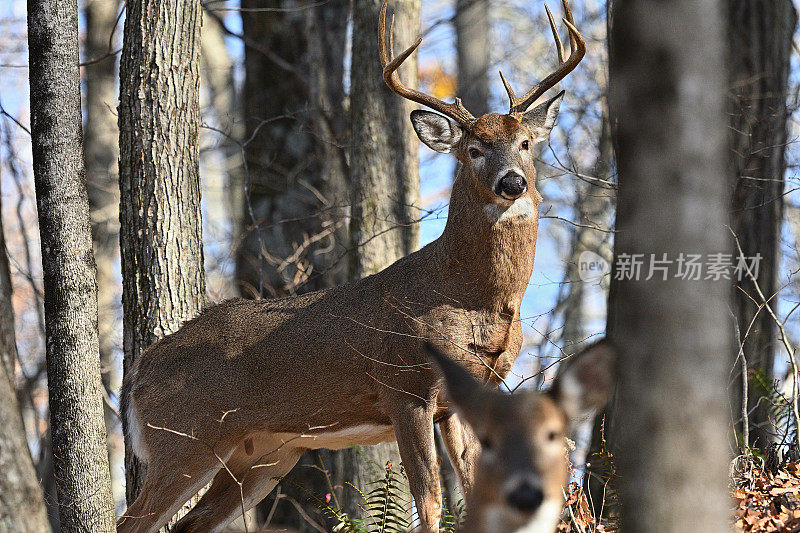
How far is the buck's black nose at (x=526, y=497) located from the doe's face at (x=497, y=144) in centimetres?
252

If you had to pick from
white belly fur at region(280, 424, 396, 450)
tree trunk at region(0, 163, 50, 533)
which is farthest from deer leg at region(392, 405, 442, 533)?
tree trunk at region(0, 163, 50, 533)

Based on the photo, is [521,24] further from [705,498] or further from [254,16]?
[705,498]

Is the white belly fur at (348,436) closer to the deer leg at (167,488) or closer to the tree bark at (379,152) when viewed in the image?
the deer leg at (167,488)

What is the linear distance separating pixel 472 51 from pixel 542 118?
38.6 feet

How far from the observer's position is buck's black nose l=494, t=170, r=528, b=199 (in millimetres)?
5766

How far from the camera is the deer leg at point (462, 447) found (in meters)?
5.96

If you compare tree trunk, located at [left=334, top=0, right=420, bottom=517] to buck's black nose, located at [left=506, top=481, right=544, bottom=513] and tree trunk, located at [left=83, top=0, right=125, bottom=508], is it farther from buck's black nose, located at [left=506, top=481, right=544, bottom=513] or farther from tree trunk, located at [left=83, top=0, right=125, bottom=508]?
tree trunk, located at [left=83, top=0, right=125, bottom=508]

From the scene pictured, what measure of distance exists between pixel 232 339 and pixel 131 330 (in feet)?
3.88

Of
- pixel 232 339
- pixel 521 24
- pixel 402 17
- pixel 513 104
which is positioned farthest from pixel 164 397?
pixel 521 24

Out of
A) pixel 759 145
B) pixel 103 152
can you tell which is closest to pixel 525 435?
pixel 759 145

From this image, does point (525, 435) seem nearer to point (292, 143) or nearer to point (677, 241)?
point (677, 241)

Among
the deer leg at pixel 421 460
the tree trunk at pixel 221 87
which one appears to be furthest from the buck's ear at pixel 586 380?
the tree trunk at pixel 221 87

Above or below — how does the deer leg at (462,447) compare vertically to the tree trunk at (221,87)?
below

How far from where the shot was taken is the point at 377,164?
9.30 meters
